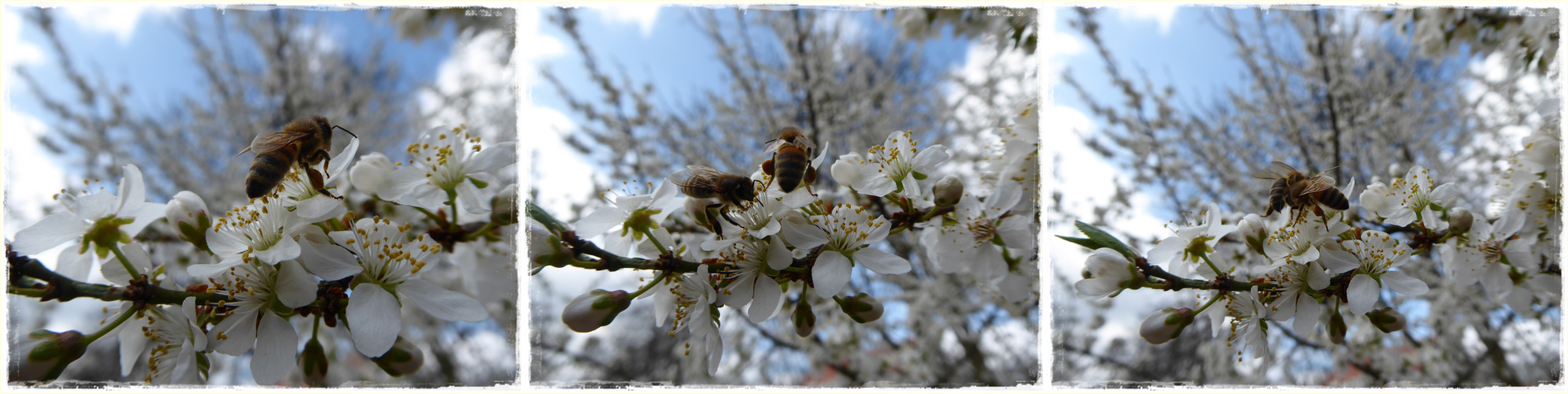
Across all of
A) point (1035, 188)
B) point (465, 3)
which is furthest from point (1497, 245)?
point (465, 3)

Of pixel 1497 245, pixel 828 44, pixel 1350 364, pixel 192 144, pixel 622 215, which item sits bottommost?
pixel 1350 364

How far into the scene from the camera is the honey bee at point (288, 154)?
691 mm

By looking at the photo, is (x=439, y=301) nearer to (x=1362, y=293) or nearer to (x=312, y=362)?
(x=312, y=362)

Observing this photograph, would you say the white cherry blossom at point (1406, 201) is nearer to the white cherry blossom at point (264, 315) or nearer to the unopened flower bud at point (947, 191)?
the unopened flower bud at point (947, 191)

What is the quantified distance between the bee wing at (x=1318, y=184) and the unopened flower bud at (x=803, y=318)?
25.9 inches

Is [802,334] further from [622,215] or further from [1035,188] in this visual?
[1035,188]

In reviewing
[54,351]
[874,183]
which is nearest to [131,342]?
[54,351]

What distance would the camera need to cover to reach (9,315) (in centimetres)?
92

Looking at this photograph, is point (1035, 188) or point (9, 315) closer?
point (9, 315)

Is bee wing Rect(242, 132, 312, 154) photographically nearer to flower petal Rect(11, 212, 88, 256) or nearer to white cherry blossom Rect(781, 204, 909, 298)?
flower petal Rect(11, 212, 88, 256)

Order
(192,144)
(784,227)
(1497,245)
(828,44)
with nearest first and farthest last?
(784,227) → (1497,245) → (828,44) → (192,144)

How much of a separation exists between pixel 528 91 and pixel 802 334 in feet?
1.91

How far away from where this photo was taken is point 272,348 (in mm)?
709

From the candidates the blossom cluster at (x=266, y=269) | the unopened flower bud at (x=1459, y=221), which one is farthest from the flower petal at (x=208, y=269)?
the unopened flower bud at (x=1459, y=221)
